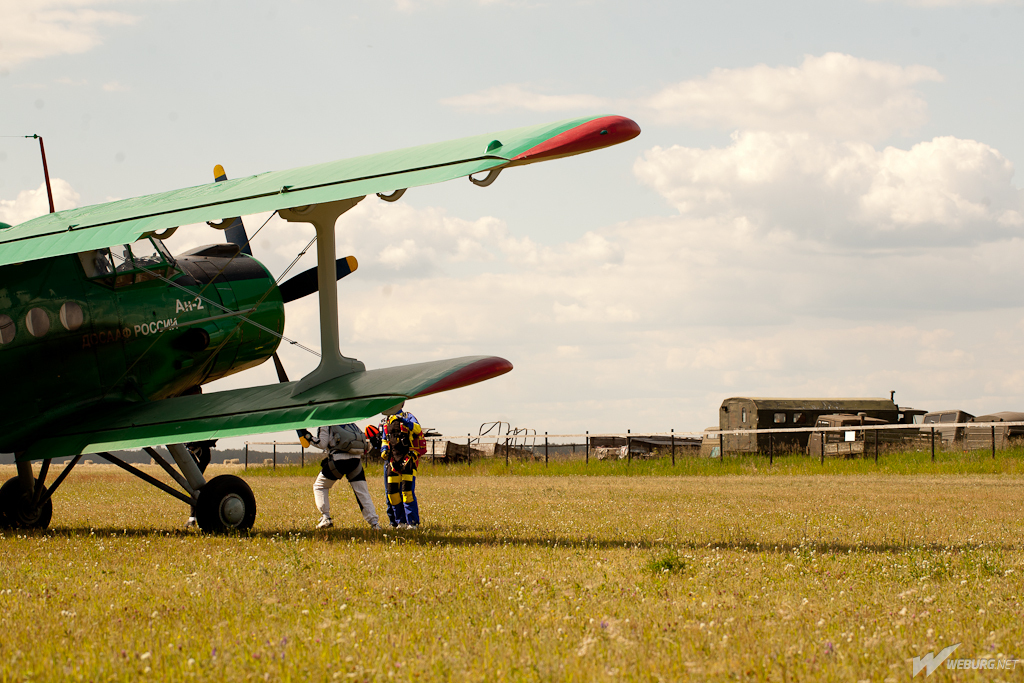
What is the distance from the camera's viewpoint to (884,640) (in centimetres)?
518

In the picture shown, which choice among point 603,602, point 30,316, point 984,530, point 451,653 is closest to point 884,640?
point 603,602

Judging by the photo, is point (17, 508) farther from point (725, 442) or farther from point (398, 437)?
point (725, 442)

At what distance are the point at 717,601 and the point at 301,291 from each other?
9048 mm

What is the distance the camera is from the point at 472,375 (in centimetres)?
948

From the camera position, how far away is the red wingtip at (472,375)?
9397mm

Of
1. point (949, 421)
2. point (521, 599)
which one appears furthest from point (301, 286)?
point (949, 421)

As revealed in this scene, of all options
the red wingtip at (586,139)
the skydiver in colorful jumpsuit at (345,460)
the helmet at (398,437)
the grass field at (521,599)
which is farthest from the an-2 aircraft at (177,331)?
the helmet at (398,437)

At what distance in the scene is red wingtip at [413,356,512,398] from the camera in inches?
370

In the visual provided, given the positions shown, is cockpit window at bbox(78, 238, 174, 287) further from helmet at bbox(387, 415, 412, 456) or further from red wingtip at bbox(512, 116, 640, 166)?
red wingtip at bbox(512, 116, 640, 166)

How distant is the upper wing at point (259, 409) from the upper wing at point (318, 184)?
83.3 inches

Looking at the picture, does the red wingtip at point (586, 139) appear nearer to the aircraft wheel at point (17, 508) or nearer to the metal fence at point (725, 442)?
the aircraft wheel at point (17, 508)

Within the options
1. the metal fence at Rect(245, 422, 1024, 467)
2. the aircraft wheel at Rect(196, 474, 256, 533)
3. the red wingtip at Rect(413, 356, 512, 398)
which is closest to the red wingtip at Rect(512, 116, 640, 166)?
the red wingtip at Rect(413, 356, 512, 398)

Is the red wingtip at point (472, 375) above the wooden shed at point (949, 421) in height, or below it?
above

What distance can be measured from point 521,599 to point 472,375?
3.36m
